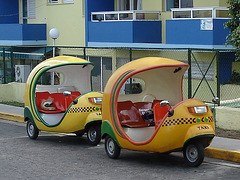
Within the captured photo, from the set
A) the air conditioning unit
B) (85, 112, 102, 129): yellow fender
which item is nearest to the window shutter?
the air conditioning unit

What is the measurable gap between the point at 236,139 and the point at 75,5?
46.9 feet

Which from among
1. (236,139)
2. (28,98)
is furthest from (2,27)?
(236,139)

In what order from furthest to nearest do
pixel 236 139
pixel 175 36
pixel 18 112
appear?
pixel 175 36, pixel 18 112, pixel 236 139

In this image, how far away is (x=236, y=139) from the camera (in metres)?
11.8

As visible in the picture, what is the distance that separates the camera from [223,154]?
34.2ft

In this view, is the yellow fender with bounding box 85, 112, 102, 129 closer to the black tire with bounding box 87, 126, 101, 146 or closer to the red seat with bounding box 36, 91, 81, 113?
the black tire with bounding box 87, 126, 101, 146

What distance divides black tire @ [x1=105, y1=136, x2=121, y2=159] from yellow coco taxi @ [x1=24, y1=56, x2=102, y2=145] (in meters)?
1.08

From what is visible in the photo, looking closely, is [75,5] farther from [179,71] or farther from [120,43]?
[179,71]

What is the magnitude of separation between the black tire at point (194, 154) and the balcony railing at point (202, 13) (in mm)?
8874

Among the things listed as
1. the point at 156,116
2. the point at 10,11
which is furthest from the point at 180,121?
the point at 10,11

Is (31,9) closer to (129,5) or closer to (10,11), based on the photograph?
(10,11)

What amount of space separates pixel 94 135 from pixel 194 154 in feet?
9.66

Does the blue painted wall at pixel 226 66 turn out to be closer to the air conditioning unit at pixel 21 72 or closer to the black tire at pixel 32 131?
the black tire at pixel 32 131

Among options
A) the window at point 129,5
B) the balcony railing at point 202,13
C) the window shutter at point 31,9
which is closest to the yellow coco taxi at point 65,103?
the balcony railing at point 202,13
